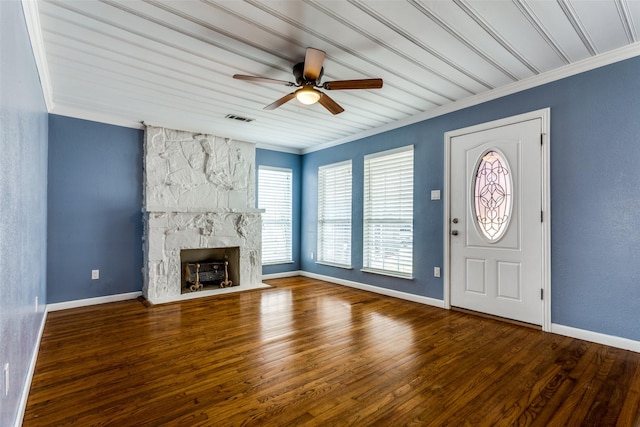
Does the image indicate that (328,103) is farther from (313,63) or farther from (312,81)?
(313,63)

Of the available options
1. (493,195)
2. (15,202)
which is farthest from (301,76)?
(493,195)

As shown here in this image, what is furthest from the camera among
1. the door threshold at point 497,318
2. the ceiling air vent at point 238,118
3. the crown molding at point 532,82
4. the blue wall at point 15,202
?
the ceiling air vent at point 238,118

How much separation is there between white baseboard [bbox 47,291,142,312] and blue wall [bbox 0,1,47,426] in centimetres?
191


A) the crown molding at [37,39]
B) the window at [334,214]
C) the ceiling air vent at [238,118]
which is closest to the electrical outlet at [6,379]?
the crown molding at [37,39]

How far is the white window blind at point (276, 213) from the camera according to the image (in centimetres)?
596

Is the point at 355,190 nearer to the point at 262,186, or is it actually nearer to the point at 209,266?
the point at 262,186

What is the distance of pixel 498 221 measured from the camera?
3549 millimetres

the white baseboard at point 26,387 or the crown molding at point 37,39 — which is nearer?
the white baseboard at point 26,387

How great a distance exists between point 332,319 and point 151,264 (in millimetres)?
2634

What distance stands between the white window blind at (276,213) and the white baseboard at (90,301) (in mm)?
2188

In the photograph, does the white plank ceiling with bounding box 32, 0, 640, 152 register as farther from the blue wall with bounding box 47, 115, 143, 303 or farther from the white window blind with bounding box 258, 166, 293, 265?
the white window blind with bounding box 258, 166, 293, 265

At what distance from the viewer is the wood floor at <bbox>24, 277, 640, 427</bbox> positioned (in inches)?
71.8

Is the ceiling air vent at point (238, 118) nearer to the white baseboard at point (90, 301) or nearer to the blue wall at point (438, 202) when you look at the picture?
the blue wall at point (438, 202)

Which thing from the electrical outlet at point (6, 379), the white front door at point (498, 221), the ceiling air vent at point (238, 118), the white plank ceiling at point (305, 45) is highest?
the white plank ceiling at point (305, 45)
